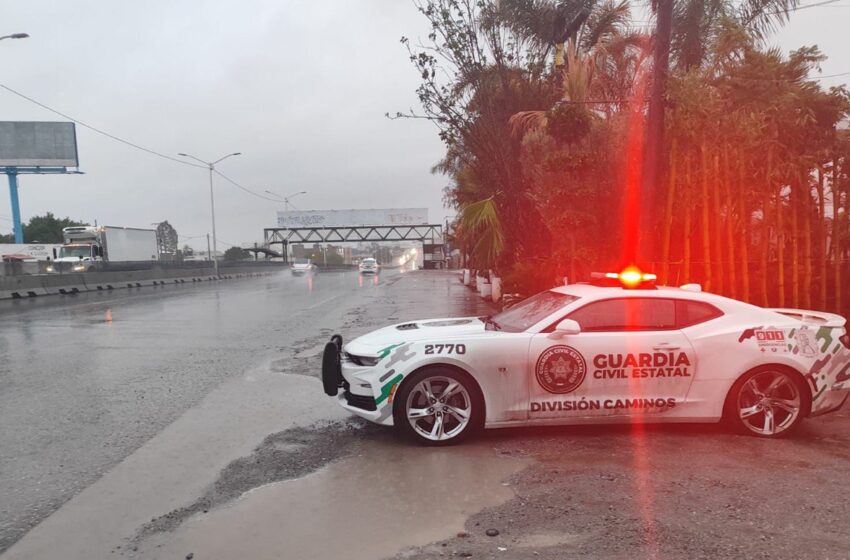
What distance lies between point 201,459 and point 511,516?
8.55 feet

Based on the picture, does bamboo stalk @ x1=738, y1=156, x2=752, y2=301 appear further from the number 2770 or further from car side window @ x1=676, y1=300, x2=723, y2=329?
the number 2770

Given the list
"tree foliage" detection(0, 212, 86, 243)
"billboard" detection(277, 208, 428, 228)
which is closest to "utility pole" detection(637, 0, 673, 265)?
"billboard" detection(277, 208, 428, 228)

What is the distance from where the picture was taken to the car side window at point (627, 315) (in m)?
5.01

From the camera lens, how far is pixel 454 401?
4.82 meters

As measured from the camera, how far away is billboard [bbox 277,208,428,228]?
74562 mm

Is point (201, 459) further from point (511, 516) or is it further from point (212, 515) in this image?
point (511, 516)

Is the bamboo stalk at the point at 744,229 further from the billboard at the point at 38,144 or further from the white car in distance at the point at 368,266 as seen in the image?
the billboard at the point at 38,144

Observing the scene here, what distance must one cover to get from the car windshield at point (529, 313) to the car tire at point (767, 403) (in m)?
1.61

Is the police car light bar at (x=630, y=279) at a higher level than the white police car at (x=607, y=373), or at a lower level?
higher

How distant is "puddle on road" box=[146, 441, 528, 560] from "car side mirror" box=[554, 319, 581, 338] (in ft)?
3.59

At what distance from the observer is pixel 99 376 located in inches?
311

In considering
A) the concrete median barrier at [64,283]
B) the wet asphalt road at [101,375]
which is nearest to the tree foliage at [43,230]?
the concrete median barrier at [64,283]

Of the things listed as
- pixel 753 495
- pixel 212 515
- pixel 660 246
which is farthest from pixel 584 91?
pixel 212 515

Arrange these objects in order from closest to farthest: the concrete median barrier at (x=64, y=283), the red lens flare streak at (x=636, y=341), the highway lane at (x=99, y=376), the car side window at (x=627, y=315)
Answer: the red lens flare streak at (x=636, y=341)
the highway lane at (x=99, y=376)
the car side window at (x=627, y=315)
the concrete median barrier at (x=64, y=283)
